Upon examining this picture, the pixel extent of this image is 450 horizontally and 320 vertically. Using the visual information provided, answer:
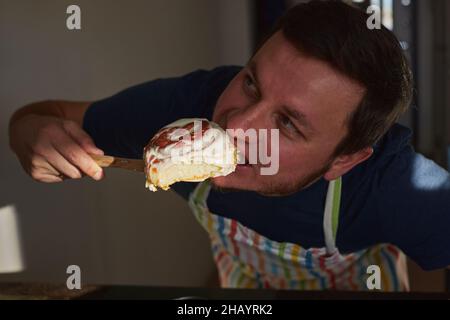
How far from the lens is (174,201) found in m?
0.65

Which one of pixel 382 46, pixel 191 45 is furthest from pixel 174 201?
pixel 382 46

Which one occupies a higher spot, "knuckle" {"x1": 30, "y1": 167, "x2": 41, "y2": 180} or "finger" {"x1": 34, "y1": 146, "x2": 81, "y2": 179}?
"finger" {"x1": 34, "y1": 146, "x2": 81, "y2": 179}

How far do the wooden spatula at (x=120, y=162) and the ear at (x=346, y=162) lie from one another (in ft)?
0.67

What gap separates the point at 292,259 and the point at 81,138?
294 mm

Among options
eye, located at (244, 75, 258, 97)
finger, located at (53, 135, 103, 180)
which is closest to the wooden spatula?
finger, located at (53, 135, 103, 180)

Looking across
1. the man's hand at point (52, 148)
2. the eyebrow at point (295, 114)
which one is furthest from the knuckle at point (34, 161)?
the eyebrow at point (295, 114)

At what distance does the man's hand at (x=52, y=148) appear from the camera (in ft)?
1.79

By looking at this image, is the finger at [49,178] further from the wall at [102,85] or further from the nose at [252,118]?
the nose at [252,118]

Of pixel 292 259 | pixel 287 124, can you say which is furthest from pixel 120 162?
pixel 292 259

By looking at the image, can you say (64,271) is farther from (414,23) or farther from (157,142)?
(414,23)

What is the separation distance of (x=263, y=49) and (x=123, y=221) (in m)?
0.25

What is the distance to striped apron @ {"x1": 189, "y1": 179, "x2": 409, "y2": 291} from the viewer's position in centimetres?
64

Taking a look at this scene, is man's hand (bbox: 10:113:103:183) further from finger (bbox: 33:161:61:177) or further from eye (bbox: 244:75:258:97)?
eye (bbox: 244:75:258:97)

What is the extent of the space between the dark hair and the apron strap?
0.25 feet
